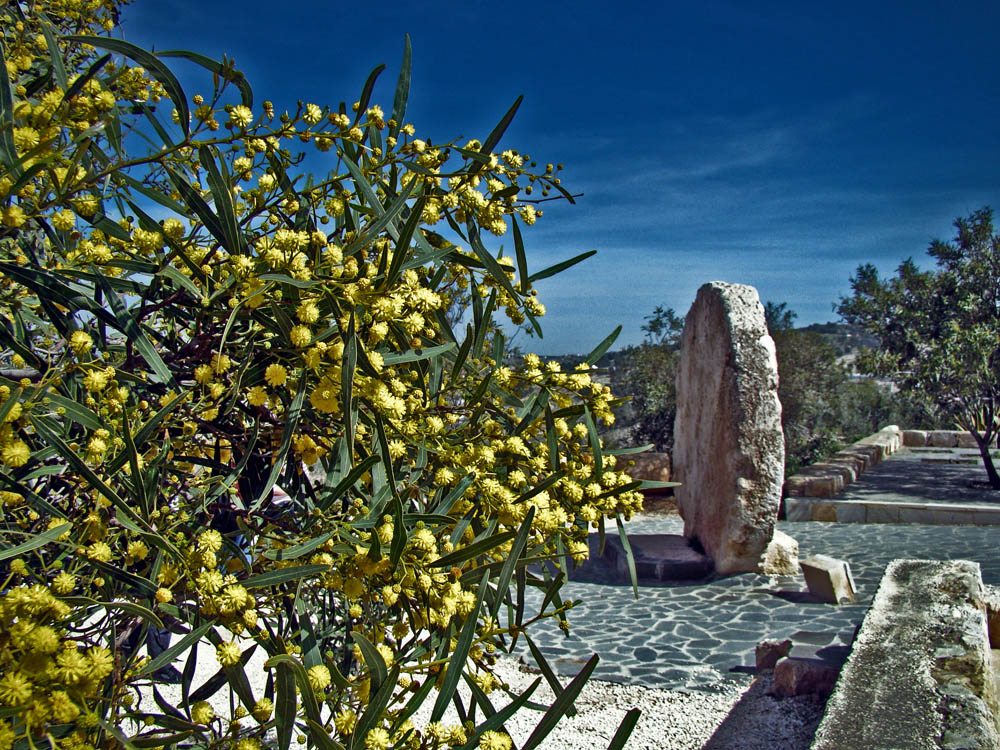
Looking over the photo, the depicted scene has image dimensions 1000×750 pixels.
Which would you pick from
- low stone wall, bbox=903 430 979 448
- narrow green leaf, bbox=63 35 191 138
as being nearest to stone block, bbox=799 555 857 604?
narrow green leaf, bbox=63 35 191 138

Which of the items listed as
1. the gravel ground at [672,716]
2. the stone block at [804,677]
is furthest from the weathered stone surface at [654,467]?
the stone block at [804,677]

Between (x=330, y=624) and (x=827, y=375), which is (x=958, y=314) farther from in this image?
(x=330, y=624)

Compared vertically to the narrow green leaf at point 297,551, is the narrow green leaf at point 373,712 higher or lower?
lower

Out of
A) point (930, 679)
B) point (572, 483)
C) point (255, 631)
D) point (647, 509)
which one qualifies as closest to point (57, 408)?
point (255, 631)

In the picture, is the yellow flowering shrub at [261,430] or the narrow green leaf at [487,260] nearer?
the yellow flowering shrub at [261,430]

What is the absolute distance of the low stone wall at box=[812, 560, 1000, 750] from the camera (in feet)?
6.70

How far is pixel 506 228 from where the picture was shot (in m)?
1.23

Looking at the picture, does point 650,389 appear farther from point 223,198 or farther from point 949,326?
point 223,198

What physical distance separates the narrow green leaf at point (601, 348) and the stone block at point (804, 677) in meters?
3.02

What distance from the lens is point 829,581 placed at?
5891 mm

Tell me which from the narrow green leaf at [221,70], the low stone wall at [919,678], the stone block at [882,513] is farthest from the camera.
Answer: the stone block at [882,513]

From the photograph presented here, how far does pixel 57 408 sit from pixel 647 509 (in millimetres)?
10698

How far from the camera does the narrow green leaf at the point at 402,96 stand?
118 cm

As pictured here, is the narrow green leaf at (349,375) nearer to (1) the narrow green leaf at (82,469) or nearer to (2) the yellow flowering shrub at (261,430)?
(2) the yellow flowering shrub at (261,430)
